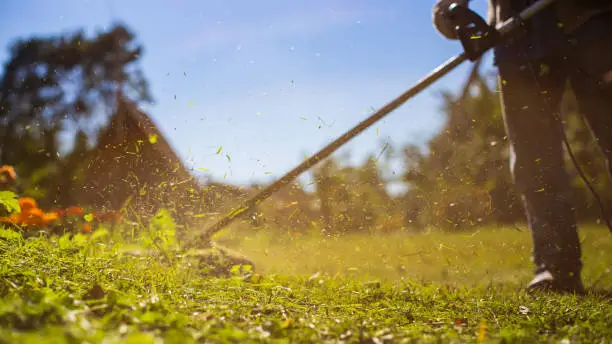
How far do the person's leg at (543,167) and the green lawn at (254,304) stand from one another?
291 mm

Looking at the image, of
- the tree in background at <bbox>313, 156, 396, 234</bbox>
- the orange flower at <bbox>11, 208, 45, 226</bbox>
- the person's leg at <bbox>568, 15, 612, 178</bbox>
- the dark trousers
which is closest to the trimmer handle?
the dark trousers

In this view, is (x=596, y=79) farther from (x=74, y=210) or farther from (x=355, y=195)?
(x=74, y=210)

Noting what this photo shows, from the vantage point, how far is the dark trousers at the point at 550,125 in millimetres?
2713

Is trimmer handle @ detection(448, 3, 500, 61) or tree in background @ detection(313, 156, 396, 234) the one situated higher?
trimmer handle @ detection(448, 3, 500, 61)

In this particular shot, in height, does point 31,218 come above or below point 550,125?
above

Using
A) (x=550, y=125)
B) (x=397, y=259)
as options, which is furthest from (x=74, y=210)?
(x=550, y=125)

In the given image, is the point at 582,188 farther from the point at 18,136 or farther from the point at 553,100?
the point at 18,136

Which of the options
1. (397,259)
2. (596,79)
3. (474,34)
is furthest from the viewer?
(397,259)

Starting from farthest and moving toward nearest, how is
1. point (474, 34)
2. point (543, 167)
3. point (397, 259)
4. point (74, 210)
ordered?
point (397, 259) → point (74, 210) → point (474, 34) → point (543, 167)

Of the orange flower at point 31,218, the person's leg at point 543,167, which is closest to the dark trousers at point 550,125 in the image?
the person's leg at point 543,167

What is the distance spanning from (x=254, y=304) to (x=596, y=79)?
262 centimetres

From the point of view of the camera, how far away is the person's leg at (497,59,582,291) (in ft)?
9.20

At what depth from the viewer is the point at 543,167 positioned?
295cm

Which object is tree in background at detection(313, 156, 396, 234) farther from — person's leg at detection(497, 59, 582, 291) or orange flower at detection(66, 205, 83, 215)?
orange flower at detection(66, 205, 83, 215)
